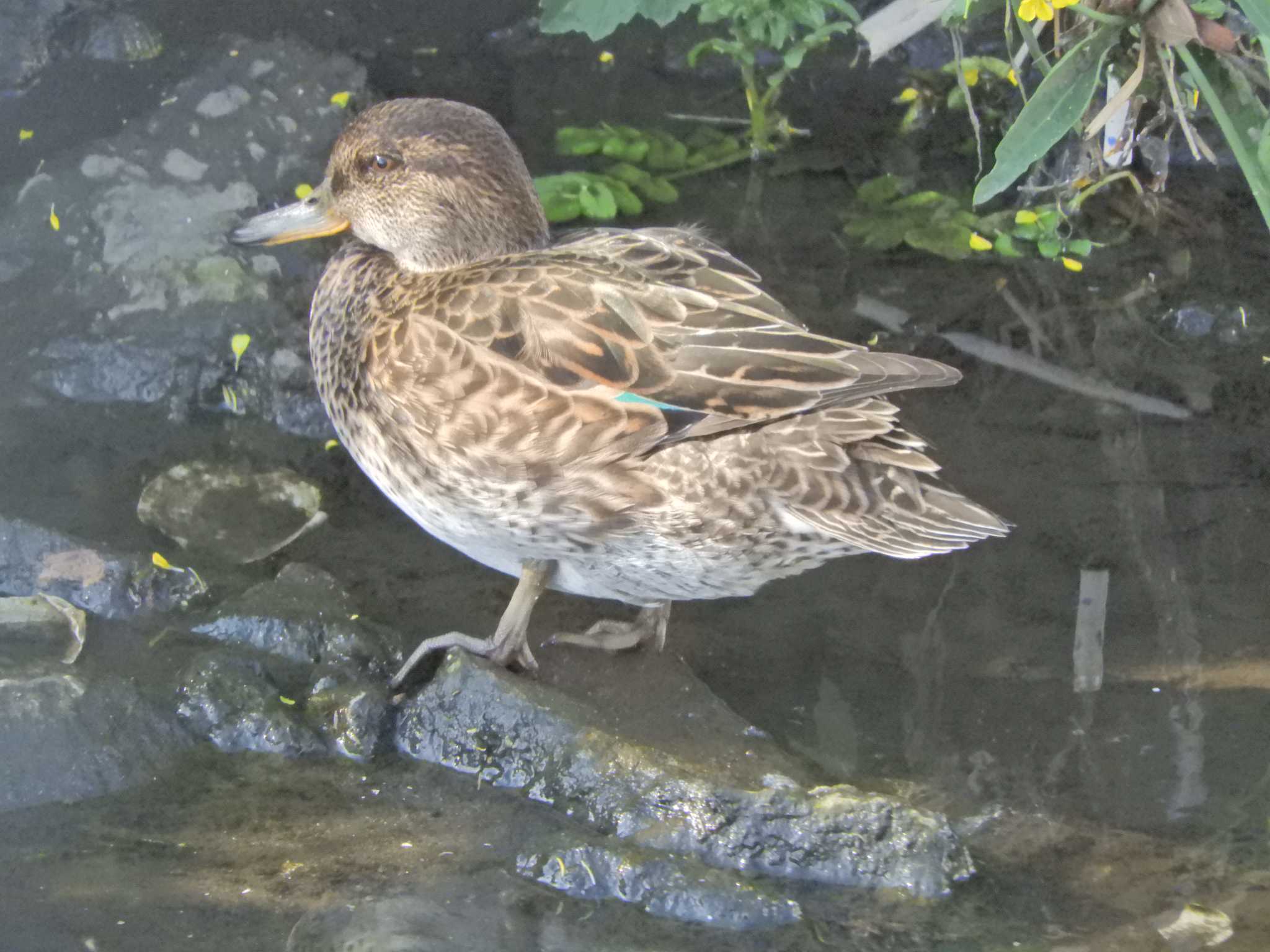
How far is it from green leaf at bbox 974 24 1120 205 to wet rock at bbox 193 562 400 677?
171 centimetres

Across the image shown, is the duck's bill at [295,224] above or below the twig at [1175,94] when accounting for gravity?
below

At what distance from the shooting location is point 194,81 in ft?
16.5

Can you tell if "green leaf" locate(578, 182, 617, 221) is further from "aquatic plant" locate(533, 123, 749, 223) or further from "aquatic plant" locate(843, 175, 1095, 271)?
"aquatic plant" locate(843, 175, 1095, 271)

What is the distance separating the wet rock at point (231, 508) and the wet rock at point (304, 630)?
312 mm

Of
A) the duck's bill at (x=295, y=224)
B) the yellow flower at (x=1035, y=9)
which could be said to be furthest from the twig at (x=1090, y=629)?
the duck's bill at (x=295, y=224)

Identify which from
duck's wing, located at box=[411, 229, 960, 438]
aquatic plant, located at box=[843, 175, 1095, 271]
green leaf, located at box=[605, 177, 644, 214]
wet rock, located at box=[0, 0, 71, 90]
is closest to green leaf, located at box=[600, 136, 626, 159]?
green leaf, located at box=[605, 177, 644, 214]

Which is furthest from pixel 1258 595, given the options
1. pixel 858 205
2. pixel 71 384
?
pixel 71 384

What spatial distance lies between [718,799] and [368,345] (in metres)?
1.30

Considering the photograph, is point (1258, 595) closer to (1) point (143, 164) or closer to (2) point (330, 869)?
(2) point (330, 869)

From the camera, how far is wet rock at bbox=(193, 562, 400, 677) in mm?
3424

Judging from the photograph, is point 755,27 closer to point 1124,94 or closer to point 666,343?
point 1124,94

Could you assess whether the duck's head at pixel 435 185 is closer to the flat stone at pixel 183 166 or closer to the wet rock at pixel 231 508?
the wet rock at pixel 231 508

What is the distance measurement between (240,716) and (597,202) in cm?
228

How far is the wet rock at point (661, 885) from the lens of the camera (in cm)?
272
